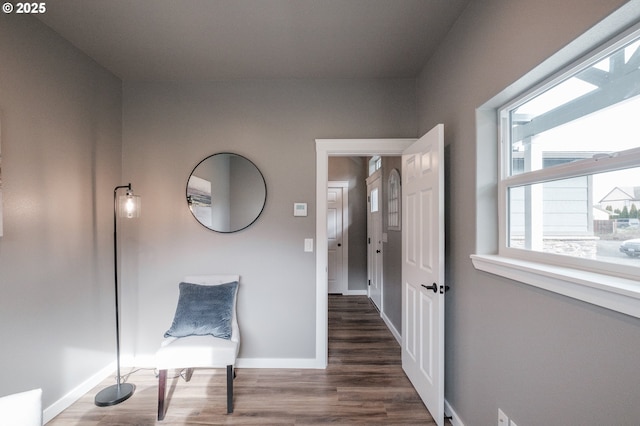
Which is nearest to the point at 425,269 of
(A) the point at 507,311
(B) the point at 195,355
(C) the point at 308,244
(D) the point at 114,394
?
(A) the point at 507,311

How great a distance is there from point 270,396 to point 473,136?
7.61ft

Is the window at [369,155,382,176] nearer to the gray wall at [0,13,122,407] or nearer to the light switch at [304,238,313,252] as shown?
the light switch at [304,238,313,252]

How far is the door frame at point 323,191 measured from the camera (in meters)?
2.77

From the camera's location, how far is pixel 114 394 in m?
2.30

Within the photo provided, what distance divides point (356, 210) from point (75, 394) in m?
4.50

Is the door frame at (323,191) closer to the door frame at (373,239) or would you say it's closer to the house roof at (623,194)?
the door frame at (373,239)

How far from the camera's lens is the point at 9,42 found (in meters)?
1.80

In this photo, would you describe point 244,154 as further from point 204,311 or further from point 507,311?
point 507,311

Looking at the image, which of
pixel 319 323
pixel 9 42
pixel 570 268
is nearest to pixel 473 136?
pixel 570 268

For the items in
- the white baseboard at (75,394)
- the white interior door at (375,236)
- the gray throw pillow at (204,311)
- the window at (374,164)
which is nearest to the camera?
the white baseboard at (75,394)

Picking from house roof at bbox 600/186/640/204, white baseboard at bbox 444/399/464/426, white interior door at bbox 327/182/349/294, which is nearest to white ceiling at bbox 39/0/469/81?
house roof at bbox 600/186/640/204

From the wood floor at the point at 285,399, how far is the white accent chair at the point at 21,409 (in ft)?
4.36

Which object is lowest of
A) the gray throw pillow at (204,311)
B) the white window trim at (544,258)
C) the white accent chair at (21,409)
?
the gray throw pillow at (204,311)

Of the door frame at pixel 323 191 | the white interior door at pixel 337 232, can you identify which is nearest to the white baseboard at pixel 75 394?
the door frame at pixel 323 191
